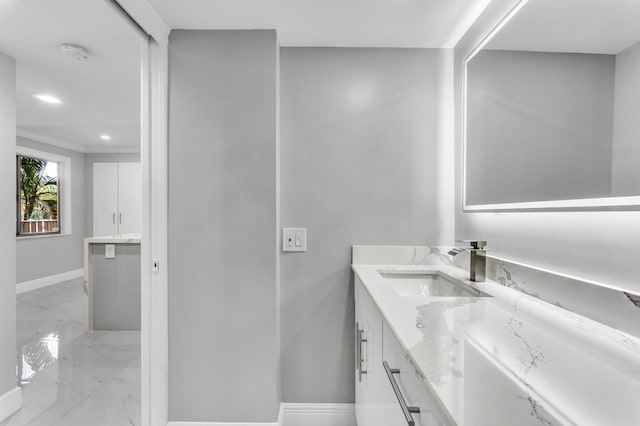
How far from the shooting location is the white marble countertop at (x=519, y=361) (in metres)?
0.48

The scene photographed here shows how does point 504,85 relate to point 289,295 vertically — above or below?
above

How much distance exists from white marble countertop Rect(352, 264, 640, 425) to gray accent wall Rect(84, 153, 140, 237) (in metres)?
6.33

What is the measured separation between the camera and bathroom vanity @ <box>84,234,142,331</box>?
10.7 ft

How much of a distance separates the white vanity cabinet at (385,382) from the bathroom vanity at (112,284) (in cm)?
267

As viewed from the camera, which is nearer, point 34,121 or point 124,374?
point 124,374

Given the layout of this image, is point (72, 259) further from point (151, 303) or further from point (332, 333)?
point (332, 333)

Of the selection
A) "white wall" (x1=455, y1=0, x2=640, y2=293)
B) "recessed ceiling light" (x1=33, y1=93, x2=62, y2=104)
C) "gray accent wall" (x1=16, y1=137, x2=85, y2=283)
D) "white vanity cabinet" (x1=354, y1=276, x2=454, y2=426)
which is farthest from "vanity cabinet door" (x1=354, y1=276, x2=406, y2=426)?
"gray accent wall" (x1=16, y1=137, x2=85, y2=283)

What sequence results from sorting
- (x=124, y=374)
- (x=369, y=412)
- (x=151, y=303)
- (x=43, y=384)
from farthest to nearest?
(x=124, y=374)
(x=43, y=384)
(x=151, y=303)
(x=369, y=412)

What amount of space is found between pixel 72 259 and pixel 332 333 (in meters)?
5.84

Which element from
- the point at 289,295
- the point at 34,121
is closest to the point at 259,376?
the point at 289,295

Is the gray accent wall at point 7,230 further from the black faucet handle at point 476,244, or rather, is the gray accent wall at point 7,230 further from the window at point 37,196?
the window at point 37,196

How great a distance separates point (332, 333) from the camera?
6.14 ft

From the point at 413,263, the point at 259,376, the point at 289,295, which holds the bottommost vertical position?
the point at 259,376

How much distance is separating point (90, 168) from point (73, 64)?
173 inches
